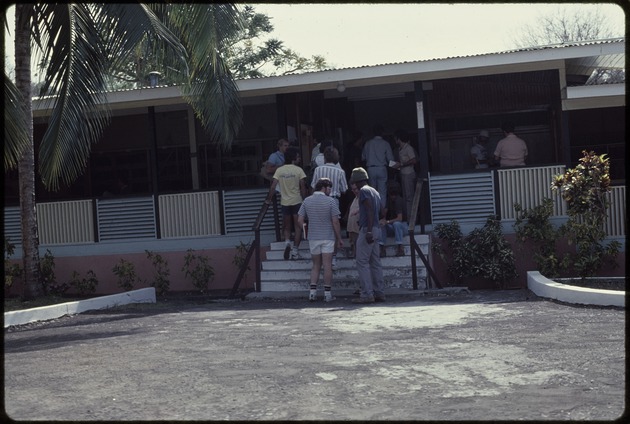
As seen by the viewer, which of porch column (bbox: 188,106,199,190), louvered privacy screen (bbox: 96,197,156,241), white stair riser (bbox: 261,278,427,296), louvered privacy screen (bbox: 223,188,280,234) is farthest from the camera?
porch column (bbox: 188,106,199,190)

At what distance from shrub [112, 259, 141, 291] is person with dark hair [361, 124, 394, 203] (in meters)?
4.60

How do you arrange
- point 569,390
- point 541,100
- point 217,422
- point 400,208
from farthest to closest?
point 541,100 → point 400,208 → point 569,390 → point 217,422

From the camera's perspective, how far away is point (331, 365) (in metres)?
8.11

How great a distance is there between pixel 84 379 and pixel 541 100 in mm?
13105

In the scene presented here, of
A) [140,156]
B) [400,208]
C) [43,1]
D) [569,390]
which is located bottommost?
[569,390]

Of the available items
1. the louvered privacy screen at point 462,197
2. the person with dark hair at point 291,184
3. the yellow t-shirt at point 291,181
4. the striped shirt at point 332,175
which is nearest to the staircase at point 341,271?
the person with dark hair at point 291,184

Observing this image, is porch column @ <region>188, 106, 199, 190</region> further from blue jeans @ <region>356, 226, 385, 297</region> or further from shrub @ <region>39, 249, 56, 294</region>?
blue jeans @ <region>356, 226, 385, 297</region>

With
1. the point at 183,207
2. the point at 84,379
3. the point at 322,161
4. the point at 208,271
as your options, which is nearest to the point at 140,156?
the point at 183,207

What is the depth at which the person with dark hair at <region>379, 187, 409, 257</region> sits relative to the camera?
49.7 ft

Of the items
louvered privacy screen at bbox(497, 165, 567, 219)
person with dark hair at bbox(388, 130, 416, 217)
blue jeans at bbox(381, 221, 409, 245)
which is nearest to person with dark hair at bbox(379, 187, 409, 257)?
blue jeans at bbox(381, 221, 409, 245)

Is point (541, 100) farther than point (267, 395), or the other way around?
point (541, 100)

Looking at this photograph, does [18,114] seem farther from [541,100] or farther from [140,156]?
[541,100]

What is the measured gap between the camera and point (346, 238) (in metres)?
16.8

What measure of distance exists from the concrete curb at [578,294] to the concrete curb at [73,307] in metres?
6.25
